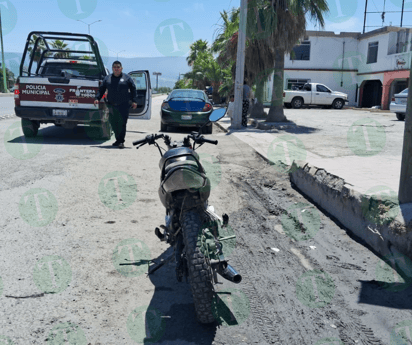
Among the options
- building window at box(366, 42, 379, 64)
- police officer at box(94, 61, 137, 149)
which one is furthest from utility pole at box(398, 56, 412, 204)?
building window at box(366, 42, 379, 64)

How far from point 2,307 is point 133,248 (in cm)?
143

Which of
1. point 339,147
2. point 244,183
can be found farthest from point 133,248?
point 339,147

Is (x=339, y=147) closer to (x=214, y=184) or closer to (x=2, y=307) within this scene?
(x=214, y=184)

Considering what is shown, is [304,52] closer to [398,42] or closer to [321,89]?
[321,89]

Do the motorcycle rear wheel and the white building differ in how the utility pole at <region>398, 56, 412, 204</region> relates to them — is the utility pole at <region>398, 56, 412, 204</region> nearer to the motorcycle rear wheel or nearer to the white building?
the motorcycle rear wheel

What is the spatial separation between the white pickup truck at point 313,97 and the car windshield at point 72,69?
21494 mm

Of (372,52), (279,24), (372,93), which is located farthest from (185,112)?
(372,93)

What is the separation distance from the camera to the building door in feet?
113

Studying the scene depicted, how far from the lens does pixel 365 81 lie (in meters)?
35.2

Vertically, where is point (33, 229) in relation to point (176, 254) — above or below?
below

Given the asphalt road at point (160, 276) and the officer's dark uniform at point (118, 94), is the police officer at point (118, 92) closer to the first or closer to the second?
the officer's dark uniform at point (118, 94)

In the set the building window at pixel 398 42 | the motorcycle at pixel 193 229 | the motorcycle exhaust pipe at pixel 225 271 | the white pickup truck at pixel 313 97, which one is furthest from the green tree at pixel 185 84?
the motorcycle exhaust pipe at pixel 225 271

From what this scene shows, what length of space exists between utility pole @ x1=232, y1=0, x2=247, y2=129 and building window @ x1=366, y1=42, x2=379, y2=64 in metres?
21.0

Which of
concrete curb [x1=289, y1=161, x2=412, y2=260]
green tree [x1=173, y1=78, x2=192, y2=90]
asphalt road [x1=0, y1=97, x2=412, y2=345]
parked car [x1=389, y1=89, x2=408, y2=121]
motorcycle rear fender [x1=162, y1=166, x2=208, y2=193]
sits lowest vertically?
asphalt road [x1=0, y1=97, x2=412, y2=345]
